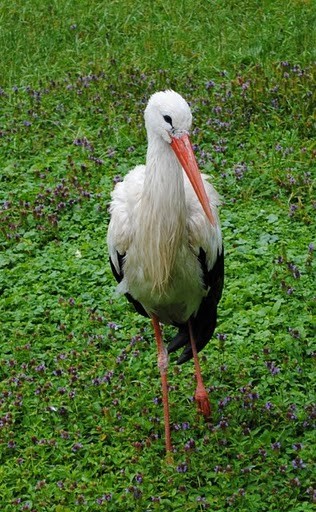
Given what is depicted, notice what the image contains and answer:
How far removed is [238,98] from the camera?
27.4 ft

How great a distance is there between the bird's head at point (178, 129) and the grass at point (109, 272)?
1259 millimetres

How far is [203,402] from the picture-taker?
214 inches

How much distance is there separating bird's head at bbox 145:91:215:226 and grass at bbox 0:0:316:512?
1259mm

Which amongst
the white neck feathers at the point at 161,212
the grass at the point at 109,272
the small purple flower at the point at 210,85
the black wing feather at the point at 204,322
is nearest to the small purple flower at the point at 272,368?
the grass at the point at 109,272

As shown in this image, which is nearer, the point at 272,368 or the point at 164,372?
the point at 164,372

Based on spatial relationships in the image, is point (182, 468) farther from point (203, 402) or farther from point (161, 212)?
point (161, 212)

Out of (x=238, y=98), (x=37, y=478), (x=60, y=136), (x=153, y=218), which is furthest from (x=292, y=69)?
(x=37, y=478)

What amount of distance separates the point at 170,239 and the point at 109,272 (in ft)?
5.74

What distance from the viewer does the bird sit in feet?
15.9

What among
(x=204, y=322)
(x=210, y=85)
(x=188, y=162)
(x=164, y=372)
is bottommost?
(x=164, y=372)

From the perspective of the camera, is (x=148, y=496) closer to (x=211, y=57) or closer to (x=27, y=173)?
(x=27, y=173)

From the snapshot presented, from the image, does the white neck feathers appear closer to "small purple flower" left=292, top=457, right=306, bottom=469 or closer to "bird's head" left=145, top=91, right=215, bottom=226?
"bird's head" left=145, top=91, right=215, bottom=226

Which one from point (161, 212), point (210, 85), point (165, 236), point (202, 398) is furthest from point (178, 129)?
point (210, 85)

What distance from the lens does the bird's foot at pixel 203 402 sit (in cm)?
542
